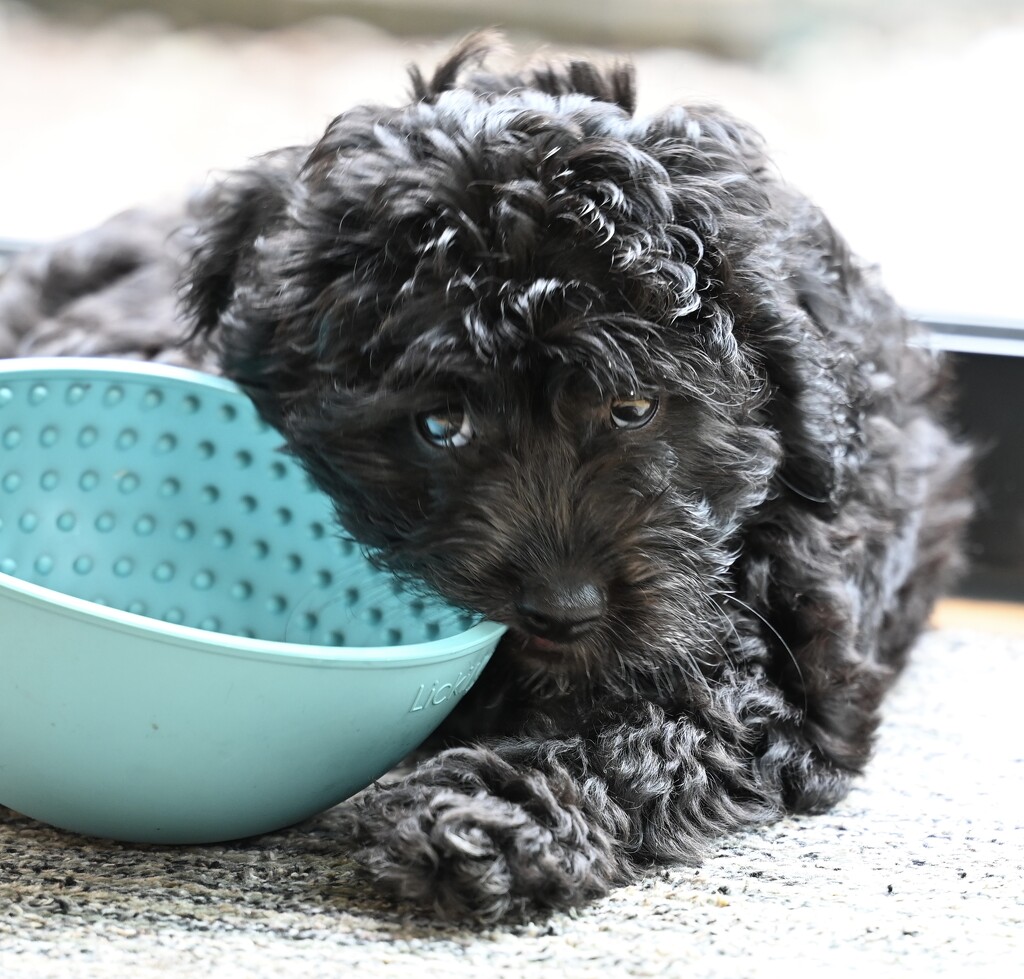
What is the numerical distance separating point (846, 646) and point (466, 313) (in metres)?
0.84

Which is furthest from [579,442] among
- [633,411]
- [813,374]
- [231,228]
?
[231,228]

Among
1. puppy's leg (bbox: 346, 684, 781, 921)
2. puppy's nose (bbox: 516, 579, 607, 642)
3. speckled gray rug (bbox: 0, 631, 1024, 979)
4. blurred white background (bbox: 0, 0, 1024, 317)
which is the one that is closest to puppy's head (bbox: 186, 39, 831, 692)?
puppy's nose (bbox: 516, 579, 607, 642)

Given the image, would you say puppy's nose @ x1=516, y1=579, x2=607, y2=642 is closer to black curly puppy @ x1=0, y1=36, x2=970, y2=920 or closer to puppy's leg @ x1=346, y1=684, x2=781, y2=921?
black curly puppy @ x1=0, y1=36, x2=970, y2=920

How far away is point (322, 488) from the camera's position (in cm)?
195

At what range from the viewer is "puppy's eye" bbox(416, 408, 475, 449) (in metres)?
1.74

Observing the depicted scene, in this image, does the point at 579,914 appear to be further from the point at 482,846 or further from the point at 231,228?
the point at 231,228

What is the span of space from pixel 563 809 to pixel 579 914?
0.13 m

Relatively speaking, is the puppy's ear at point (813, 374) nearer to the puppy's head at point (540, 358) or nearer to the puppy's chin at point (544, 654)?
the puppy's head at point (540, 358)

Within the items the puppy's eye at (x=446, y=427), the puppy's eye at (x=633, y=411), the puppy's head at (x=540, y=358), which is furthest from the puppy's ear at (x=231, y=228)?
the puppy's eye at (x=633, y=411)

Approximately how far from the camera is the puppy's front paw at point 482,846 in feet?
4.82

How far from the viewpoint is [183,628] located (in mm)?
1459

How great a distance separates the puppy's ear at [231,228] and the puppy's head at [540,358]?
7.6 inches

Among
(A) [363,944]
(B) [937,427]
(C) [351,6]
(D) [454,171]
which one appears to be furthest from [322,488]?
(C) [351,6]

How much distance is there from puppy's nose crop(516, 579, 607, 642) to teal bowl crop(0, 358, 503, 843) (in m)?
0.08
